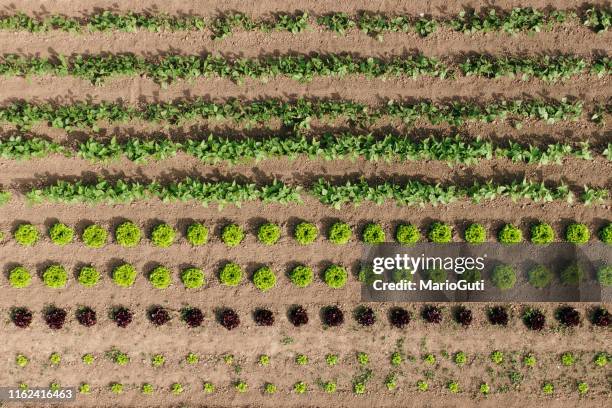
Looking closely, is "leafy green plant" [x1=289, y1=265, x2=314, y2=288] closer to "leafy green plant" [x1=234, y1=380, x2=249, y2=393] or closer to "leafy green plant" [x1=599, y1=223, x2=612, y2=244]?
"leafy green plant" [x1=234, y1=380, x2=249, y2=393]

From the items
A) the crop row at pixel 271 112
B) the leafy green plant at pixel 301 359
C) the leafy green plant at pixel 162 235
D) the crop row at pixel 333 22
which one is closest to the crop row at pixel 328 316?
the leafy green plant at pixel 301 359

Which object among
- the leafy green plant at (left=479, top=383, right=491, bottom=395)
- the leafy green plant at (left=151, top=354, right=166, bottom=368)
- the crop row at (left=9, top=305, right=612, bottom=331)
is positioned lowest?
the leafy green plant at (left=479, top=383, right=491, bottom=395)

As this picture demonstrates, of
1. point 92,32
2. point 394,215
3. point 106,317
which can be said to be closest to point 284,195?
point 394,215

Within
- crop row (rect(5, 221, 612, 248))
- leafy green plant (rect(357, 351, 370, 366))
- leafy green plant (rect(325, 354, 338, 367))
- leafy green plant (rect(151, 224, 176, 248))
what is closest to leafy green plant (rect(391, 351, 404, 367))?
leafy green plant (rect(357, 351, 370, 366))

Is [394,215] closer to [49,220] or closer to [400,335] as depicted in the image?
[400,335]

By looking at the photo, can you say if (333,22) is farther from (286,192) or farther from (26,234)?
(26,234)

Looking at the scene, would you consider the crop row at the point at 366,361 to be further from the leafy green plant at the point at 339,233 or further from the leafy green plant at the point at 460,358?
the leafy green plant at the point at 339,233
